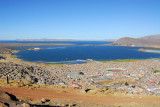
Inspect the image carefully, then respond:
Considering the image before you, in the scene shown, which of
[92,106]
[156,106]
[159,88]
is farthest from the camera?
[159,88]

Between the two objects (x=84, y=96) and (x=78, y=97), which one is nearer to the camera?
(x=78, y=97)

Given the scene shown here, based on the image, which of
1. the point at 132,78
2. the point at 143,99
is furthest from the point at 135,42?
the point at 143,99

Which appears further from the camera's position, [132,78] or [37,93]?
[132,78]

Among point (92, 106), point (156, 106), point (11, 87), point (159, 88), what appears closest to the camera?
point (92, 106)

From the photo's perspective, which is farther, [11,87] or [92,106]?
[11,87]

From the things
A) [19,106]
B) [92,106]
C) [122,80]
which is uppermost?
[19,106]

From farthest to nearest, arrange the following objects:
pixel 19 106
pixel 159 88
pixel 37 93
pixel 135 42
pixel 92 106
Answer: pixel 135 42 → pixel 159 88 → pixel 37 93 → pixel 92 106 → pixel 19 106

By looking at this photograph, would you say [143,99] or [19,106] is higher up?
[19,106]

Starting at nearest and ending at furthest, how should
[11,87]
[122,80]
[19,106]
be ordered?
[19,106] < [11,87] < [122,80]

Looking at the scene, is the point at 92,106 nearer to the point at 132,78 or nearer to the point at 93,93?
the point at 93,93

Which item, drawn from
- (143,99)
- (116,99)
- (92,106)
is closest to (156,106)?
(143,99)

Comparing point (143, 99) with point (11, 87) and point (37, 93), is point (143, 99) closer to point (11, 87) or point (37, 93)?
point (37, 93)
